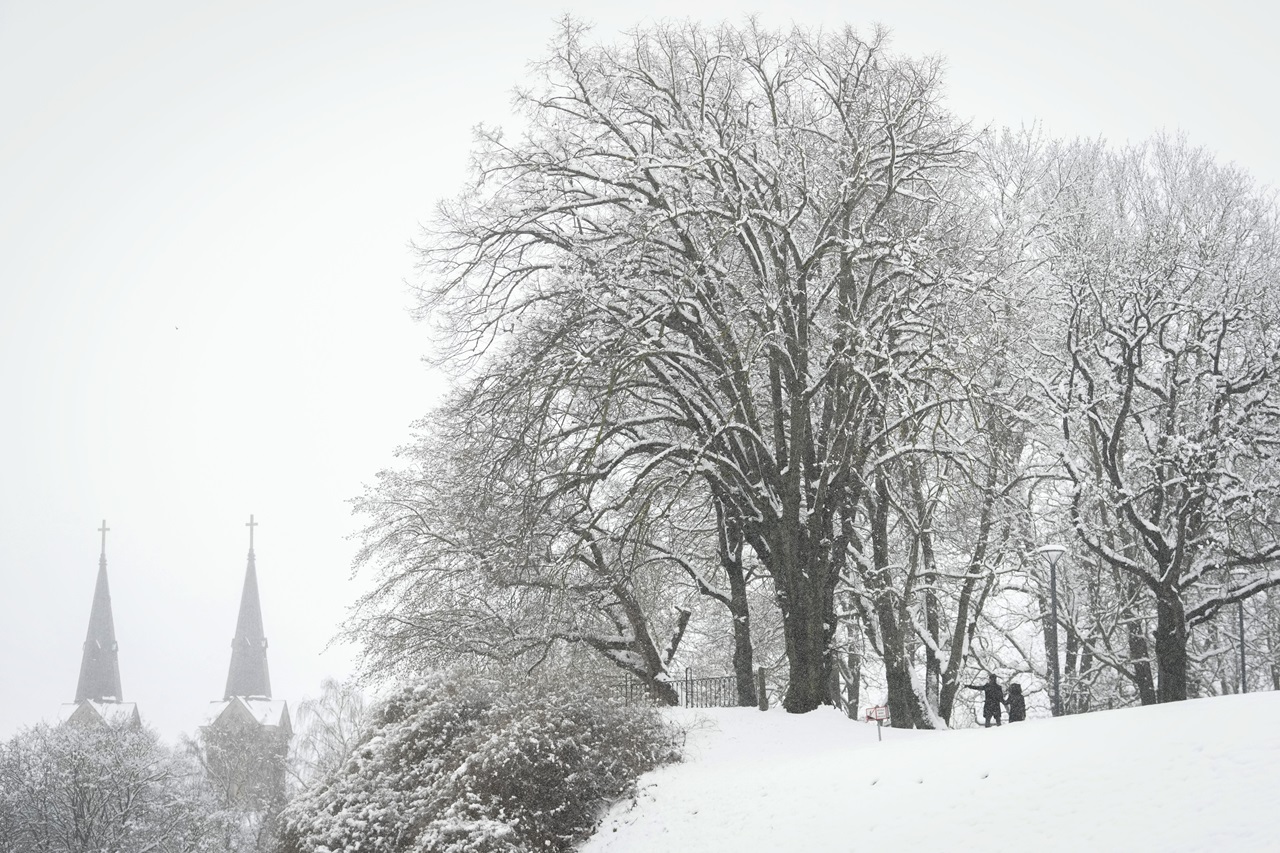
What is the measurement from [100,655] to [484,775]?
103139 mm

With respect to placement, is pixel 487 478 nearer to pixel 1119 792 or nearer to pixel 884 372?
pixel 884 372

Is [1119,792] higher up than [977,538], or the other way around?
[977,538]

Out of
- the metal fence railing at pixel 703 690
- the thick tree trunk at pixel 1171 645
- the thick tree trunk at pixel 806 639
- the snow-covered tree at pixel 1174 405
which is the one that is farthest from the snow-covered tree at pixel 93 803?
the thick tree trunk at pixel 1171 645

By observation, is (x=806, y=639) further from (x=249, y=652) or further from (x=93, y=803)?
(x=249, y=652)

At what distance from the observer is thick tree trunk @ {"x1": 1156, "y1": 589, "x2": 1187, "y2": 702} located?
19.6 meters

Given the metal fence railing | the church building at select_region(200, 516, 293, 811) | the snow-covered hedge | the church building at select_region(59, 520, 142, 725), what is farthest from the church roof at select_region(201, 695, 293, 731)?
the snow-covered hedge

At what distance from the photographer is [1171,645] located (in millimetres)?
19656

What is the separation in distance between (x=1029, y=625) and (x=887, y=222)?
14611 millimetres

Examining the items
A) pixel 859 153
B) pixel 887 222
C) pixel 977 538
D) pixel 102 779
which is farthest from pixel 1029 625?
pixel 102 779

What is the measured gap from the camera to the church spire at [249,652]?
4587 inches

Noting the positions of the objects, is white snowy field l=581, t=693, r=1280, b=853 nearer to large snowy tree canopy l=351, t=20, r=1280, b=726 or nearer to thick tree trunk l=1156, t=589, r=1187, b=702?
large snowy tree canopy l=351, t=20, r=1280, b=726

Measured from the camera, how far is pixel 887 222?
832 inches

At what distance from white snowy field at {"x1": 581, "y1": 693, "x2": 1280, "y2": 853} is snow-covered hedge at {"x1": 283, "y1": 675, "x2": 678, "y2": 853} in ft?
2.06

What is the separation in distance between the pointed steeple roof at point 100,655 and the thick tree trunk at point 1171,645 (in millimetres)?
105574
